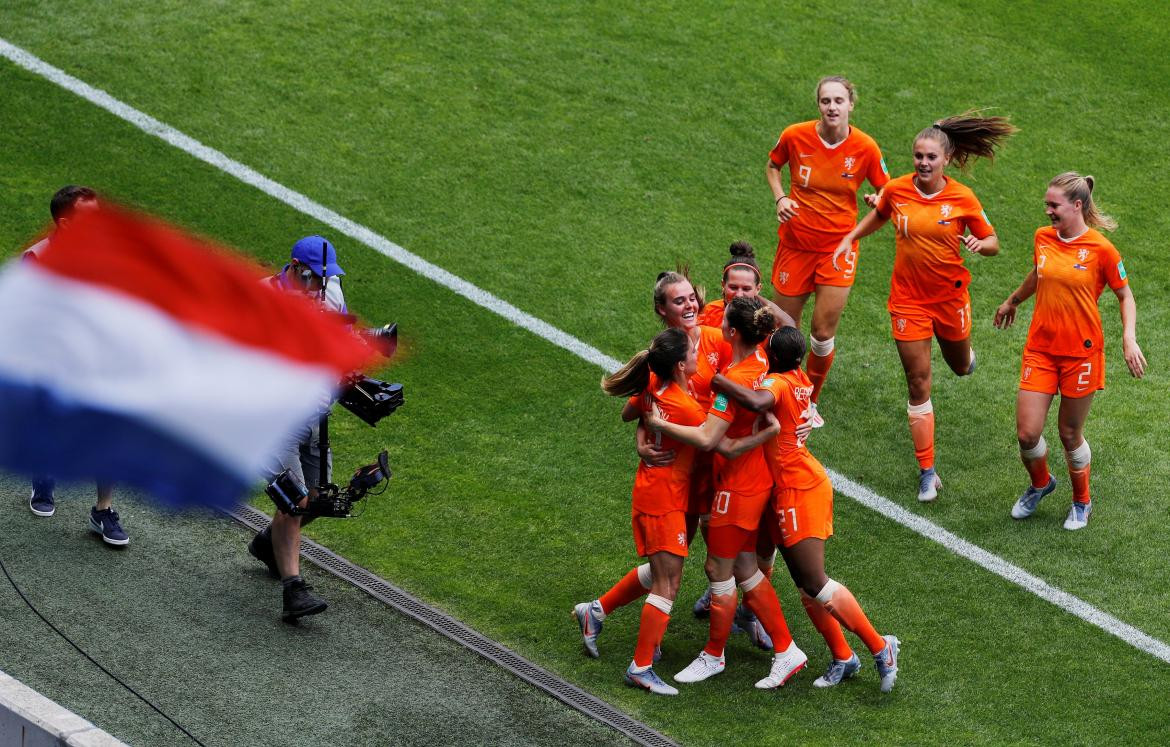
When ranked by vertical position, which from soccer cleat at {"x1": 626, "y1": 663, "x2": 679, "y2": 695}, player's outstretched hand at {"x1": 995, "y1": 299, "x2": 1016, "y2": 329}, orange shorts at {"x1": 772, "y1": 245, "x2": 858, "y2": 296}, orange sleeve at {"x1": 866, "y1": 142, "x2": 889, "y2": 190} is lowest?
soccer cleat at {"x1": 626, "y1": 663, "x2": 679, "y2": 695}

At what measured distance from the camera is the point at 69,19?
14422 millimetres

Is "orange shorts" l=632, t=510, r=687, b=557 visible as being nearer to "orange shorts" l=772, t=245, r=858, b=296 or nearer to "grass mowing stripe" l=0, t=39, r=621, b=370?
"orange shorts" l=772, t=245, r=858, b=296

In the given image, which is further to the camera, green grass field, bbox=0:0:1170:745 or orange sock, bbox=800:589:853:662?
green grass field, bbox=0:0:1170:745

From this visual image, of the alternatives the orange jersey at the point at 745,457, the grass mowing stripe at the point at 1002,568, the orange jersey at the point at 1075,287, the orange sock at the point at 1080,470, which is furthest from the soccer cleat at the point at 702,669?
the orange jersey at the point at 1075,287

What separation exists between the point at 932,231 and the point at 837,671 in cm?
292

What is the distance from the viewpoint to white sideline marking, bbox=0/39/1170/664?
353 inches

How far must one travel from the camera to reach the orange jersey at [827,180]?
10.3m

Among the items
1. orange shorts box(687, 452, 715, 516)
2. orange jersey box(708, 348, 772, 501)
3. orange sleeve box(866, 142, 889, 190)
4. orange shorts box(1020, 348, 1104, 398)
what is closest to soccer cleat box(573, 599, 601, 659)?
orange shorts box(687, 452, 715, 516)

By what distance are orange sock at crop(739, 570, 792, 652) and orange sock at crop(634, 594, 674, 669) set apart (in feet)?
1.25

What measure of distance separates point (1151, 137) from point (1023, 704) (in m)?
7.33

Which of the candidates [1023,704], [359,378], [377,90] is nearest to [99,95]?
[377,90]

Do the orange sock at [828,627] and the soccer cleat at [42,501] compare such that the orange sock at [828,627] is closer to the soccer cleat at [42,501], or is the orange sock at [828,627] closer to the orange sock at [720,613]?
the orange sock at [720,613]

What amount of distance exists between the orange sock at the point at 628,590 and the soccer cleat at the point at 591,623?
0.15 feet

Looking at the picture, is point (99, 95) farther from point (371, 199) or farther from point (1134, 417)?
point (1134, 417)
